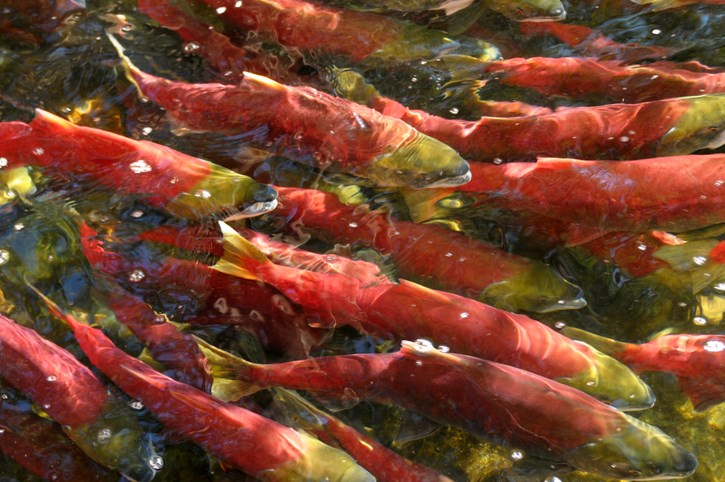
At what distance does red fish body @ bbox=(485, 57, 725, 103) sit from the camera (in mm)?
3271

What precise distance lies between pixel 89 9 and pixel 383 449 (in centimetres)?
264

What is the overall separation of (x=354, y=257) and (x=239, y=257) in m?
0.43

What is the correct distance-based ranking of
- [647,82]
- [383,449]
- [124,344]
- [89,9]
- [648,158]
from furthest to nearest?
[89,9] → [647,82] → [648,158] → [124,344] → [383,449]

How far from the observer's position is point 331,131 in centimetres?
296

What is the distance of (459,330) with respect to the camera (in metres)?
2.46

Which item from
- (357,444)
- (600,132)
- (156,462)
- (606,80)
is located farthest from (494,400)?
(606,80)

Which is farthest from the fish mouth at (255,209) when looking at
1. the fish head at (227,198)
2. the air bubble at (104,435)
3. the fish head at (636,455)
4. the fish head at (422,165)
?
the fish head at (636,455)

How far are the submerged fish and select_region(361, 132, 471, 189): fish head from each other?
0.70 metres

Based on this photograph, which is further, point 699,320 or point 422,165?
point 422,165

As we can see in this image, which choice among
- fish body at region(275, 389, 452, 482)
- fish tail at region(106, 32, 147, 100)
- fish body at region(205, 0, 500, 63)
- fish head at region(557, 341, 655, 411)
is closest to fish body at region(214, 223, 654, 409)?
fish head at region(557, 341, 655, 411)

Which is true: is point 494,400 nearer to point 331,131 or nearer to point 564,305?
point 564,305

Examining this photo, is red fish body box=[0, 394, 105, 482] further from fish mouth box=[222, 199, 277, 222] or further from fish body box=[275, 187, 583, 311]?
fish body box=[275, 187, 583, 311]

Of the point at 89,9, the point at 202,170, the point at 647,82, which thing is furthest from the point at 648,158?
the point at 89,9

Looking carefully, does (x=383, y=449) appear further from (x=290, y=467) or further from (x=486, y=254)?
(x=486, y=254)
